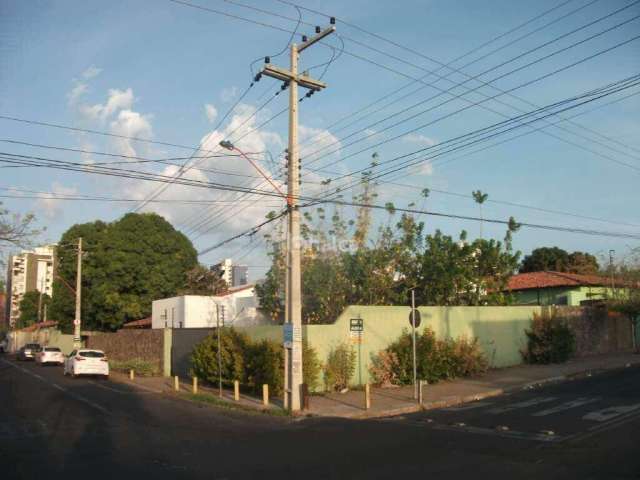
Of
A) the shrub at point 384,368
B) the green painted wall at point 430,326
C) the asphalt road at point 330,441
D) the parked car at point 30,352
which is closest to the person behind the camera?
the asphalt road at point 330,441

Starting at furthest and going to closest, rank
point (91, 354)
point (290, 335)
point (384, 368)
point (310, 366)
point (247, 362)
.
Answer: point (91, 354) < point (384, 368) < point (247, 362) < point (310, 366) < point (290, 335)

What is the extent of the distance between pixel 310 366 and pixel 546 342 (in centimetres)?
1391

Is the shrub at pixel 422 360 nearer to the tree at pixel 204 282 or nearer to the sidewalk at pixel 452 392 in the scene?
the sidewalk at pixel 452 392

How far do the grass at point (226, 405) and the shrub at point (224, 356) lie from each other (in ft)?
4.78

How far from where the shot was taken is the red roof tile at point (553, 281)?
39656 mm

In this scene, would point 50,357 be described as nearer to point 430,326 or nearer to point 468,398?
point 430,326

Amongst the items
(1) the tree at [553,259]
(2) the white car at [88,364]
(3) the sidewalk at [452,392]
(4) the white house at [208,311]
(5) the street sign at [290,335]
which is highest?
(1) the tree at [553,259]

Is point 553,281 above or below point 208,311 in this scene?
above

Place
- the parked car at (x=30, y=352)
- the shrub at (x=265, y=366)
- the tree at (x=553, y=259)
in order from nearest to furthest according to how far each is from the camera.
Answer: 1. the shrub at (x=265, y=366)
2. the parked car at (x=30, y=352)
3. the tree at (x=553, y=259)

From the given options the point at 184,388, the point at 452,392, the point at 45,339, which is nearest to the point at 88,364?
the point at 184,388

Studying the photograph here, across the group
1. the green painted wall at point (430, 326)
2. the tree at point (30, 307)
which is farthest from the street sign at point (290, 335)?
the tree at point (30, 307)

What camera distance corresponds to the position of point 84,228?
4650 centimetres

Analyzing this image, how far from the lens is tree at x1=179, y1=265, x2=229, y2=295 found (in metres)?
43.4

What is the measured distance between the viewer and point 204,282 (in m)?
43.7
